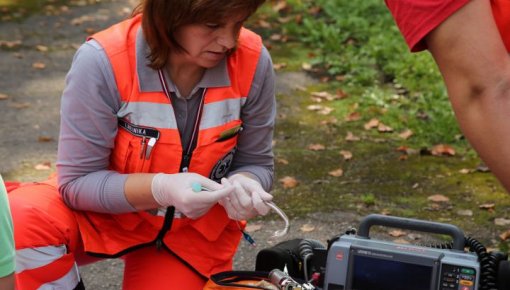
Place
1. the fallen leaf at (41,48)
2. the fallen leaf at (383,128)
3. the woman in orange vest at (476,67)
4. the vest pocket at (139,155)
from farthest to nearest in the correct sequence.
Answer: the fallen leaf at (41,48) → the fallen leaf at (383,128) → the vest pocket at (139,155) → the woman in orange vest at (476,67)

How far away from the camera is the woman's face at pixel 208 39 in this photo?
9.43 ft

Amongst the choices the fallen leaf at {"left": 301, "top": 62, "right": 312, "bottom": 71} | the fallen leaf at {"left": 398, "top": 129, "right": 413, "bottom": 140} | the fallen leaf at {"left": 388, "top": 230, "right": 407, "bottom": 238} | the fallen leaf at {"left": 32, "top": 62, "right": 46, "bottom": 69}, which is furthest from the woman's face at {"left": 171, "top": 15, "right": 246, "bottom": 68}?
the fallen leaf at {"left": 32, "top": 62, "right": 46, "bottom": 69}

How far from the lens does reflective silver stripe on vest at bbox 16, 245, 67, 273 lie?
9.51ft

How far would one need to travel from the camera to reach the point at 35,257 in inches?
115

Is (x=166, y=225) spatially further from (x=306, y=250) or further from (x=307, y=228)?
(x=307, y=228)

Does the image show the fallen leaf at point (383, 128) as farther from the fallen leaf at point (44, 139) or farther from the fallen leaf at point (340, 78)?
the fallen leaf at point (44, 139)

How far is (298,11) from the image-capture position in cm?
879

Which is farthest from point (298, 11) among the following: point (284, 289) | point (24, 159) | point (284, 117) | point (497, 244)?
point (284, 289)

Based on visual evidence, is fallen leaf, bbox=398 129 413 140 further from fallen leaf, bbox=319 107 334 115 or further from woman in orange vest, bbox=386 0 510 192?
woman in orange vest, bbox=386 0 510 192

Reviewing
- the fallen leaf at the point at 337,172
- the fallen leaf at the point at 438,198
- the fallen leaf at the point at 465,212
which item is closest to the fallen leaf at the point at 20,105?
the fallen leaf at the point at 337,172

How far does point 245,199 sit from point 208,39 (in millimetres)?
475

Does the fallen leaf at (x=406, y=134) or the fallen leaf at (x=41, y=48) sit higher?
the fallen leaf at (x=406, y=134)

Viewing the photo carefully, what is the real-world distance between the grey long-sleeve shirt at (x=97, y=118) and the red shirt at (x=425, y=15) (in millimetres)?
900

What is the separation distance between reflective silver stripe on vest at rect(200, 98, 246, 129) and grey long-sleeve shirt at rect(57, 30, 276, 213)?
0.05 m
